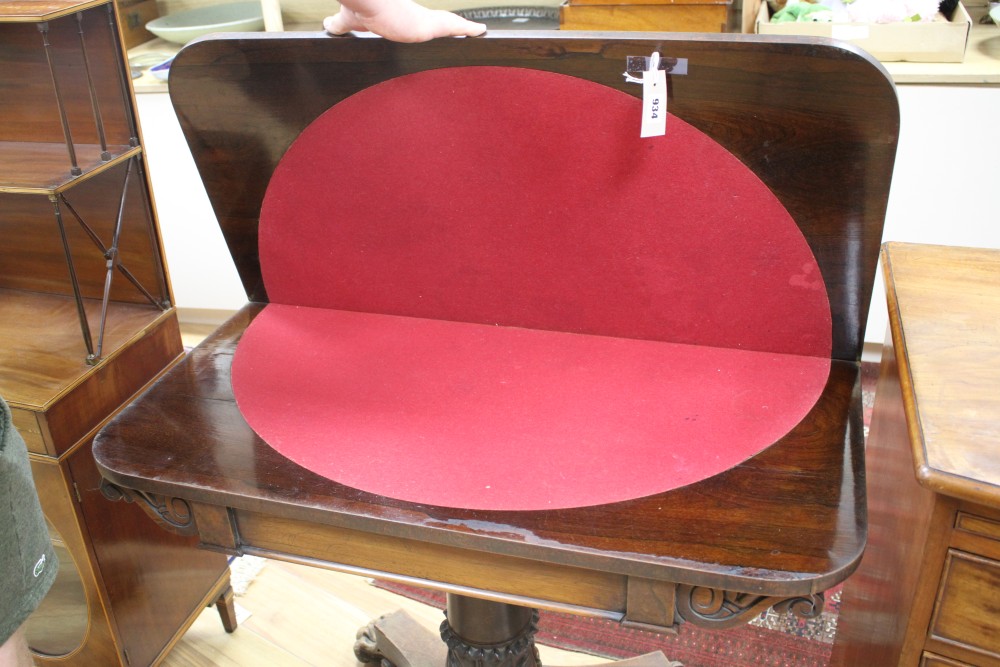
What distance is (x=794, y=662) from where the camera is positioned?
174 centimetres

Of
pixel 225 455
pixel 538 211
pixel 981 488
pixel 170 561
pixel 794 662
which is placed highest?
pixel 538 211

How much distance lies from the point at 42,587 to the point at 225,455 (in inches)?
11.2

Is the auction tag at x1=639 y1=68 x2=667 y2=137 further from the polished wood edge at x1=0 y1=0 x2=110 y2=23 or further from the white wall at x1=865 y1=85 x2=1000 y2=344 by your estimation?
the white wall at x1=865 y1=85 x2=1000 y2=344

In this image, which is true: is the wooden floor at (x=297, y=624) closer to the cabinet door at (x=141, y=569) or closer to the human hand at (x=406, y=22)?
the cabinet door at (x=141, y=569)

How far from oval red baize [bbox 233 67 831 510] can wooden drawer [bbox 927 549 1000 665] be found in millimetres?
242

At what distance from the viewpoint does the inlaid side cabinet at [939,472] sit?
910mm

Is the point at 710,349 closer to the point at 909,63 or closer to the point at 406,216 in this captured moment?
the point at 406,216

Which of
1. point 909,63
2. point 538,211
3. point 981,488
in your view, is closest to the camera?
point 981,488

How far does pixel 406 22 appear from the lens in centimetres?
114

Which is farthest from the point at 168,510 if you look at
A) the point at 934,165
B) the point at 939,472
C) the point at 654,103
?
the point at 934,165

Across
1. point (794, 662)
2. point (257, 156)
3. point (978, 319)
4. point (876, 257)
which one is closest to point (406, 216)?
point (257, 156)

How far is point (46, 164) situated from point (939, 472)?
1371 mm

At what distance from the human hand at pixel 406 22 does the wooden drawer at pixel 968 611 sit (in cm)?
85

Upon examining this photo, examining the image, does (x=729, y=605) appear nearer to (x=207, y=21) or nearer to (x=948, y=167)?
(x=948, y=167)
